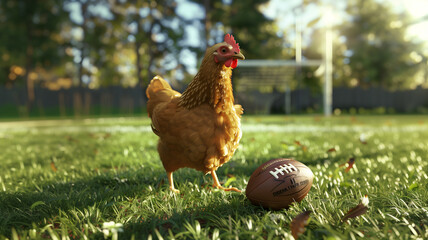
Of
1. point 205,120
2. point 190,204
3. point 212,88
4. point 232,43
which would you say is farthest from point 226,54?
point 190,204

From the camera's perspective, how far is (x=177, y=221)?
6.07ft

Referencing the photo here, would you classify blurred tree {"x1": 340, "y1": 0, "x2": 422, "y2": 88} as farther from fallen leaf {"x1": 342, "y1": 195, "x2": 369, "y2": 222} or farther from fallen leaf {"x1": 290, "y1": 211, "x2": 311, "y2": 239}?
fallen leaf {"x1": 290, "y1": 211, "x2": 311, "y2": 239}

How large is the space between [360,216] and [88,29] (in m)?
28.5

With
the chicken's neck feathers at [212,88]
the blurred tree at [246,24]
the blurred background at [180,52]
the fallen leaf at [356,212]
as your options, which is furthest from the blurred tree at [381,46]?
the fallen leaf at [356,212]

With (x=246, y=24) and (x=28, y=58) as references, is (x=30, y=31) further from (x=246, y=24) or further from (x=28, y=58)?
(x=246, y=24)

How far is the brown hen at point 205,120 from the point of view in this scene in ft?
7.34

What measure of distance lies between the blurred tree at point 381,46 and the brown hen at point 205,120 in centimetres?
3150

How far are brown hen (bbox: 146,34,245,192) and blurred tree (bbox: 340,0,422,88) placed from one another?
3150cm

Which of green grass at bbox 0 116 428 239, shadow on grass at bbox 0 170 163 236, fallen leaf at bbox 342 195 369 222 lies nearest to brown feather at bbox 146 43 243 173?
green grass at bbox 0 116 428 239

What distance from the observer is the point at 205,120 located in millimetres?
2258

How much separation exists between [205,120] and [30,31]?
26.6 meters

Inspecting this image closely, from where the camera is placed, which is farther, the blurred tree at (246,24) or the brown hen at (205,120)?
the blurred tree at (246,24)

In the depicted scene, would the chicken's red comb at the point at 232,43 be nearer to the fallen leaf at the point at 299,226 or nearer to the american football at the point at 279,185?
the american football at the point at 279,185

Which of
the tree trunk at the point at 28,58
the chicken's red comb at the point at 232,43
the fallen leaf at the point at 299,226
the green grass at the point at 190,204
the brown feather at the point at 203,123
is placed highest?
the tree trunk at the point at 28,58
